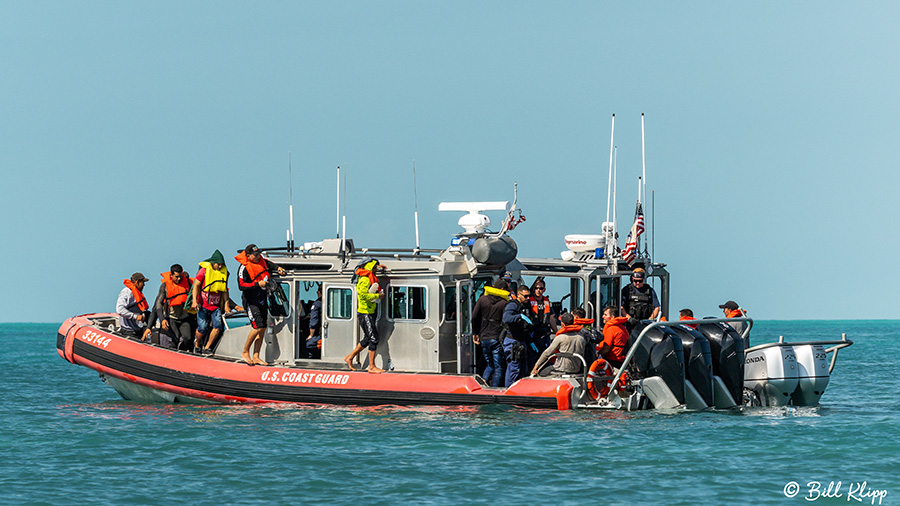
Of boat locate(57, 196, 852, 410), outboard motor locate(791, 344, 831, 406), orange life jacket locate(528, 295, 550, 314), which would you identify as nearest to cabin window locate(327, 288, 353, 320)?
boat locate(57, 196, 852, 410)

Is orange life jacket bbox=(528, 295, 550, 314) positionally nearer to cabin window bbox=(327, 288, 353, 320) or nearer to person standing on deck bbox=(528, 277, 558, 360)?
person standing on deck bbox=(528, 277, 558, 360)

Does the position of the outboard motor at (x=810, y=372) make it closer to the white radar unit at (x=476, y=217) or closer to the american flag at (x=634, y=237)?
the american flag at (x=634, y=237)

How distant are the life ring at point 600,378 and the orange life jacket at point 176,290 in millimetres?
5294

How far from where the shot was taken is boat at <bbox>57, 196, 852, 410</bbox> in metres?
13.4

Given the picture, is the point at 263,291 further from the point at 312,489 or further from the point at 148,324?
the point at 312,489

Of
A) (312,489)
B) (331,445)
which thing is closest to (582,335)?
(331,445)

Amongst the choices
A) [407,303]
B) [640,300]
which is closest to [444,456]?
[407,303]

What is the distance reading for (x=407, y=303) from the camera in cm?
1420

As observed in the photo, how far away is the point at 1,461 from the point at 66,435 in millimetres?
1626

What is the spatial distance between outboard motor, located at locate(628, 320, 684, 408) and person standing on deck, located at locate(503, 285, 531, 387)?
1334 millimetres


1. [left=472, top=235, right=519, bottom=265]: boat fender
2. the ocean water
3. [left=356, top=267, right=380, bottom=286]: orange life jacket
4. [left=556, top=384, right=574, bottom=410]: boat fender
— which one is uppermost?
[left=472, top=235, right=519, bottom=265]: boat fender

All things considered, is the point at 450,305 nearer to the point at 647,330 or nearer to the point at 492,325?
the point at 492,325

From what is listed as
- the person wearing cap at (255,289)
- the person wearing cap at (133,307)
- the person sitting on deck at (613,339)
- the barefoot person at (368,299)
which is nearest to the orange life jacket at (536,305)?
the person sitting on deck at (613,339)

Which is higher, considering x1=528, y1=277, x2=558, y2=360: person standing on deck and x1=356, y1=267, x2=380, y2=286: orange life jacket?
x1=356, y1=267, x2=380, y2=286: orange life jacket
